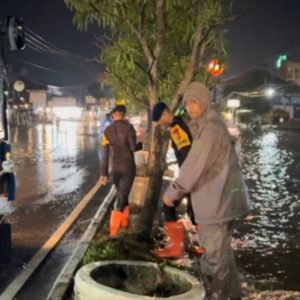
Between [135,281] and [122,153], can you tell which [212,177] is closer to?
[135,281]

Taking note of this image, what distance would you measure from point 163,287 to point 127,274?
356mm

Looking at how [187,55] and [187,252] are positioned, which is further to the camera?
[187,55]

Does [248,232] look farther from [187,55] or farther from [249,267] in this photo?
[187,55]

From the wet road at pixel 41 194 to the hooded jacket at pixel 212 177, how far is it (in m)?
2.63

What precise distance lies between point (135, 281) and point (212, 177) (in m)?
1.07

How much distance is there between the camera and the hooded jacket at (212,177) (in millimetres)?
4090

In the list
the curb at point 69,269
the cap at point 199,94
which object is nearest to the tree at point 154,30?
the curb at point 69,269

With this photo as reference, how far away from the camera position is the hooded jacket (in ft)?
13.4

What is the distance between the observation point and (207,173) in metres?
4.16

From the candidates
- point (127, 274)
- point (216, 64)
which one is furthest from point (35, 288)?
point (216, 64)

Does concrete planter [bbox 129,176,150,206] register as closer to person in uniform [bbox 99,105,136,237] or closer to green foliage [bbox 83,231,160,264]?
person in uniform [bbox 99,105,136,237]

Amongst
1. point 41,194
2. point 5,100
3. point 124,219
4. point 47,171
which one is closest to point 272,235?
point 124,219

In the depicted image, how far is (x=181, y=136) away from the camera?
200 inches

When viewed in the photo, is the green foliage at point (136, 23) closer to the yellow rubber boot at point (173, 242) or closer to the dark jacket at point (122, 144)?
the dark jacket at point (122, 144)
